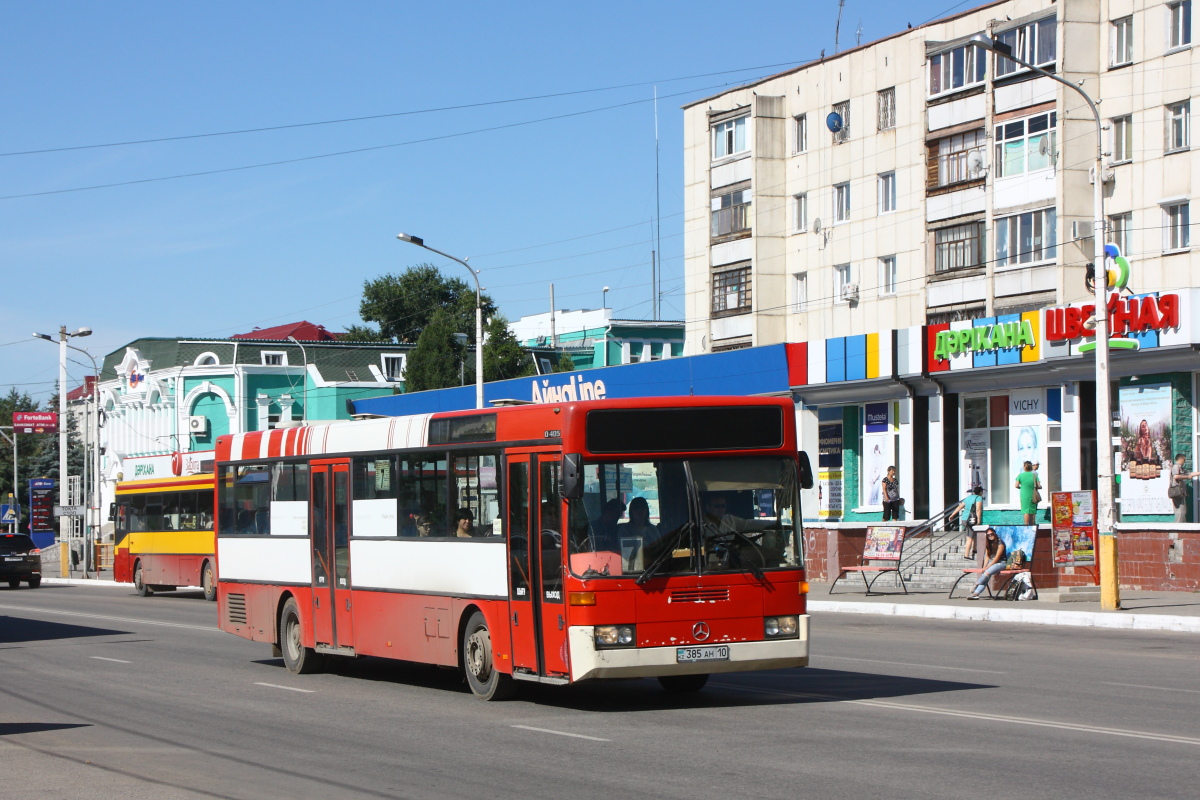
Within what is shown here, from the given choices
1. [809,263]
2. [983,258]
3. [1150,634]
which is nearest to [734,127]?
[809,263]

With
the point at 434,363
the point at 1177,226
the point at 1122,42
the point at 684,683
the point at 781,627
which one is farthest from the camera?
the point at 434,363

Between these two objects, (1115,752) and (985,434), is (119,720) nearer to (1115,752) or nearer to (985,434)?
(1115,752)

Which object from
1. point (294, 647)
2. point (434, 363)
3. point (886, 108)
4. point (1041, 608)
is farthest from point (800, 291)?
point (294, 647)

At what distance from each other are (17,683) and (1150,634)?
15.2 metres

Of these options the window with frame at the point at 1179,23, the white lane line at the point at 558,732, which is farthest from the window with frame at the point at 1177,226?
the white lane line at the point at 558,732

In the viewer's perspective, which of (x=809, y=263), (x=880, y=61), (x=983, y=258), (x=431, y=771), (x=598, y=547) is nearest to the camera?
(x=431, y=771)

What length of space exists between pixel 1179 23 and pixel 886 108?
1082cm

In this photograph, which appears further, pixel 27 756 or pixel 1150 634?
pixel 1150 634

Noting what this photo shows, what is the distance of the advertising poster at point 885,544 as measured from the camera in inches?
1215

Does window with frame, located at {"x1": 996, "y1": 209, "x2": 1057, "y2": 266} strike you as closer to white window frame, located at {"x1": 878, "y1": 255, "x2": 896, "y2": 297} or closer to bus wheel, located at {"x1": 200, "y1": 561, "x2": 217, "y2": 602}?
white window frame, located at {"x1": 878, "y1": 255, "x2": 896, "y2": 297}

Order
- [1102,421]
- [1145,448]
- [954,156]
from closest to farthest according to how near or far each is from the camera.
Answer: [1102,421] → [1145,448] → [954,156]

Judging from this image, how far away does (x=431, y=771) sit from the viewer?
9516 millimetres

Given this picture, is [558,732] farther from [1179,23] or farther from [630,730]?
[1179,23]

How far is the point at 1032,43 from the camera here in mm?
42250
